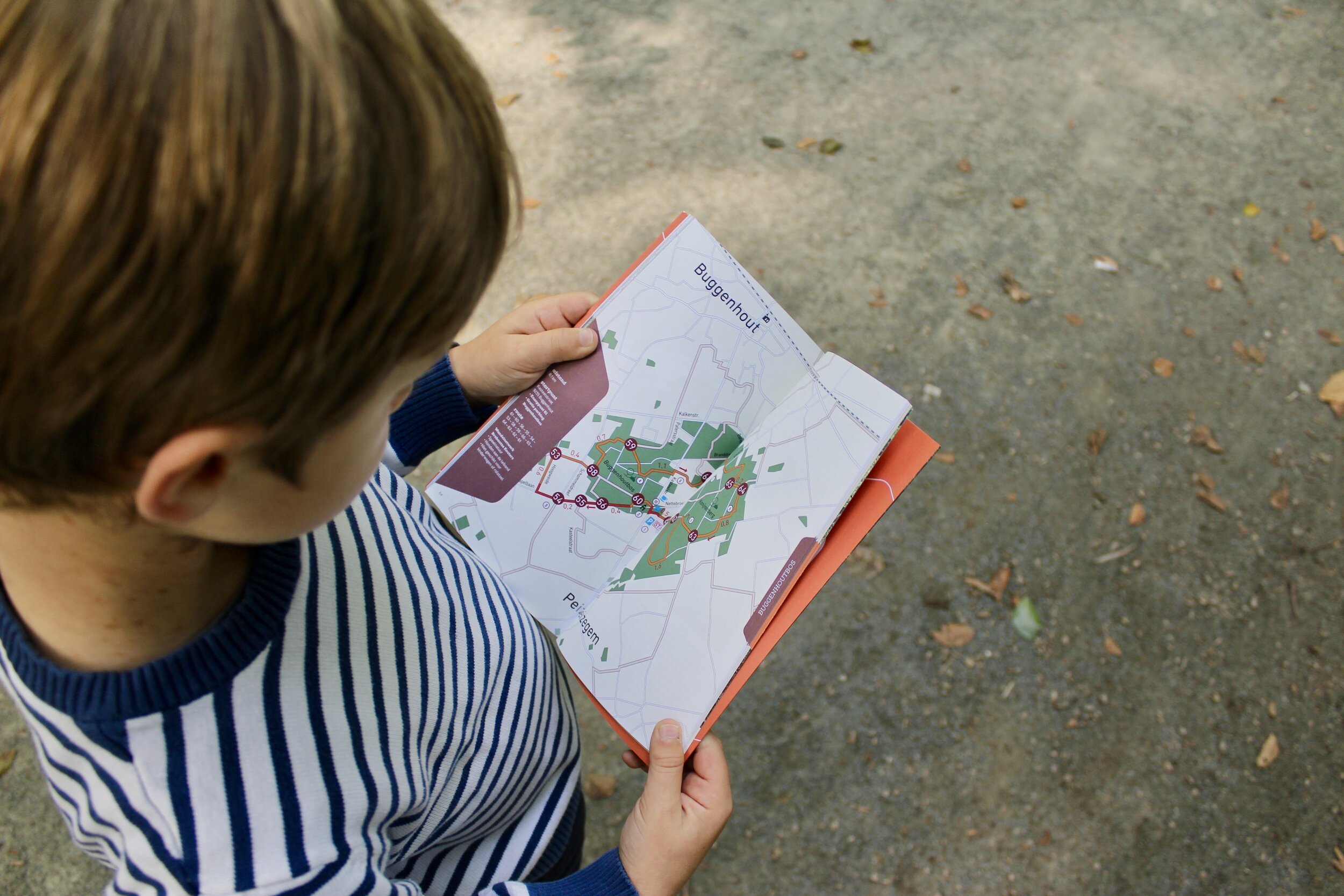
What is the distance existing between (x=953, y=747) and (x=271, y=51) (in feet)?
5.40

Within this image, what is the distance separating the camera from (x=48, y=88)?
13.7 inches

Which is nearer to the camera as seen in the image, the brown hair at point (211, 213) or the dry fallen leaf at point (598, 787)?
the brown hair at point (211, 213)

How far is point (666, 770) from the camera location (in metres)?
0.88

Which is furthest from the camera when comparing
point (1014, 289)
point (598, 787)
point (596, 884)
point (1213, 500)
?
point (1014, 289)

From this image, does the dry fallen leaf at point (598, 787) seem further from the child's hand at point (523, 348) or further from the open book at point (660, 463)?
the child's hand at point (523, 348)

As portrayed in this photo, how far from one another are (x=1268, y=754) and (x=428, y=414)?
1.72m

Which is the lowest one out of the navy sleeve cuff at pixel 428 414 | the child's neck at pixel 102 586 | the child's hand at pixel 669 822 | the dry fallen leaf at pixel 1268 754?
the dry fallen leaf at pixel 1268 754

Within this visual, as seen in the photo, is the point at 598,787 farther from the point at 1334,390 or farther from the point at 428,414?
the point at 1334,390

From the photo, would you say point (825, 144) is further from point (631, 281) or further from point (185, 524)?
point (185, 524)

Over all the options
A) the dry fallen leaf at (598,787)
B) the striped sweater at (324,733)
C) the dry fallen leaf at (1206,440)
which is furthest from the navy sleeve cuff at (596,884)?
the dry fallen leaf at (1206,440)

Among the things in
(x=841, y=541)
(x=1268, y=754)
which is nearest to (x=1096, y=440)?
(x=1268, y=754)

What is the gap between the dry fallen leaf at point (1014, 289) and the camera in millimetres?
2131

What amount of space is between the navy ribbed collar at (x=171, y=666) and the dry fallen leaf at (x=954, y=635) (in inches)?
56.4

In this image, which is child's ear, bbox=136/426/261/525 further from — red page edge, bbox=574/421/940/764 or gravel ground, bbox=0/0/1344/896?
gravel ground, bbox=0/0/1344/896
